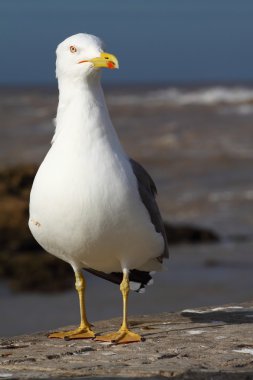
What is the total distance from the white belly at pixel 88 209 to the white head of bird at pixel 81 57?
1.29ft

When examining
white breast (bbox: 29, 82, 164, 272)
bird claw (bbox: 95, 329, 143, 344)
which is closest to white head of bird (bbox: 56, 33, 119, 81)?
white breast (bbox: 29, 82, 164, 272)

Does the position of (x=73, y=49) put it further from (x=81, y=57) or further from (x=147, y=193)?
(x=147, y=193)

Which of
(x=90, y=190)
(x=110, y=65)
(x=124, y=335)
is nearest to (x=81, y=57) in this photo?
(x=110, y=65)

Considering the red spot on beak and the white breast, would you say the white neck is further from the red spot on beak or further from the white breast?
the red spot on beak

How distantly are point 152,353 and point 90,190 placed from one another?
760 millimetres

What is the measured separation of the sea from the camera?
8.47 meters

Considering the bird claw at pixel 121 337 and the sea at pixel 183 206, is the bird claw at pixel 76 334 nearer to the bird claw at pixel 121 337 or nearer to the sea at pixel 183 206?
the bird claw at pixel 121 337

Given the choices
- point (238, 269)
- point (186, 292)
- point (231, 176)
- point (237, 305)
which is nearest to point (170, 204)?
point (231, 176)

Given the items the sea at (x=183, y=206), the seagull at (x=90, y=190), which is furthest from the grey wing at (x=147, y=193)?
the sea at (x=183, y=206)

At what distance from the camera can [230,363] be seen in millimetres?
3887

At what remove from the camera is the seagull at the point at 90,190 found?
4211 millimetres

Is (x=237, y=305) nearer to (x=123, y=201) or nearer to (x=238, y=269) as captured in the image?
(x=123, y=201)

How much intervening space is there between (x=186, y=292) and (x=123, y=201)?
4.83 metres

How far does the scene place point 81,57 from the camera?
441 centimetres
